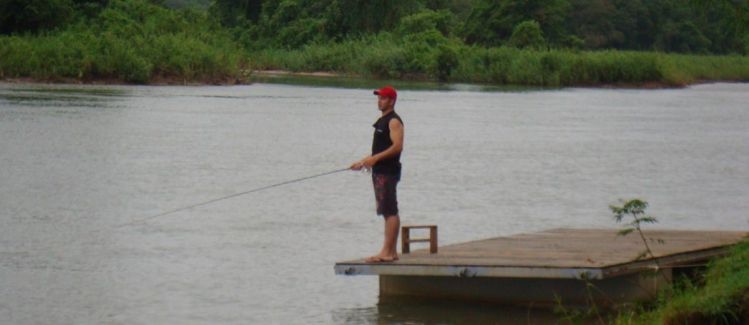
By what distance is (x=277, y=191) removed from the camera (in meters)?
25.2

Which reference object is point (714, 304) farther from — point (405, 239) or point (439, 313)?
point (405, 239)

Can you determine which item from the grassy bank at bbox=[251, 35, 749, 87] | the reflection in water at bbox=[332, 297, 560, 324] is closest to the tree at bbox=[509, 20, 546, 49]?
the grassy bank at bbox=[251, 35, 749, 87]

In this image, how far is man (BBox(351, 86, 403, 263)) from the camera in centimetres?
1309

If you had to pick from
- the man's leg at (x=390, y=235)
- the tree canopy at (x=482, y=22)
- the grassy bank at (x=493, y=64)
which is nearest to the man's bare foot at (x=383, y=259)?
the man's leg at (x=390, y=235)

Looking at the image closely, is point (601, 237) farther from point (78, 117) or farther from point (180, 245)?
point (78, 117)

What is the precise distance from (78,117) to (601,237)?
88.0ft

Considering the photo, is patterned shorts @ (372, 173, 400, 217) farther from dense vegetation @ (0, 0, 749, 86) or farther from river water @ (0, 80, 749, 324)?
dense vegetation @ (0, 0, 749, 86)

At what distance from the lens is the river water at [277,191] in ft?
49.4

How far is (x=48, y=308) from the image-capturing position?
47.1 ft

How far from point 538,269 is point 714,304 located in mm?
2323

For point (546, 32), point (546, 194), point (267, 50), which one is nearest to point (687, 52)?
point (546, 32)

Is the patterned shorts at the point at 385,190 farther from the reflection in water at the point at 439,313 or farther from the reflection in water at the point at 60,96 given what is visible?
the reflection in water at the point at 60,96

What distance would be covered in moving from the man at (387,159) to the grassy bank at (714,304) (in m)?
2.09

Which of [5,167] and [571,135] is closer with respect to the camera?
[5,167]
